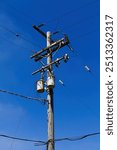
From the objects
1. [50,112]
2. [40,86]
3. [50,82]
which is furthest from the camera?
[40,86]

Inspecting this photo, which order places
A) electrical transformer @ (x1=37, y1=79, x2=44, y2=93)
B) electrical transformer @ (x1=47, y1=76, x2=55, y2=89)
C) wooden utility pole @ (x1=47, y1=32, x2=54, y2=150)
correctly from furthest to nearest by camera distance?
electrical transformer @ (x1=37, y1=79, x2=44, y2=93), electrical transformer @ (x1=47, y1=76, x2=55, y2=89), wooden utility pole @ (x1=47, y1=32, x2=54, y2=150)

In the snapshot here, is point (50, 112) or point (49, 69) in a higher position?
point (49, 69)

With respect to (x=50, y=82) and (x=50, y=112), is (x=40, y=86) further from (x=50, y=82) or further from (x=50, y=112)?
(x=50, y=112)

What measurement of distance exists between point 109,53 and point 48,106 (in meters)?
3.02

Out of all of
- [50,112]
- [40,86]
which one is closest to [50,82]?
[40,86]

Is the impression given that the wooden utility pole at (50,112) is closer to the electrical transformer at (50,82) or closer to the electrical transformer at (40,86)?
the electrical transformer at (50,82)

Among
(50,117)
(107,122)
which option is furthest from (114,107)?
(50,117)

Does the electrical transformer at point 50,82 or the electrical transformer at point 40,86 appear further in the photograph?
the electrical transformer at point 40,86

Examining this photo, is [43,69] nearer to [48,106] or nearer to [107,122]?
[48,106]

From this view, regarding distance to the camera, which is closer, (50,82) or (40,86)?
(50,82)

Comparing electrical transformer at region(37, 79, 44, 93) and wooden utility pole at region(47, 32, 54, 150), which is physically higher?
electrical transformer at region(37, 79, 44, 93)

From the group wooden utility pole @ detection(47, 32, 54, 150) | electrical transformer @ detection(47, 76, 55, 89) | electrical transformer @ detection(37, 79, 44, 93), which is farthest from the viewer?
electrical transformer @ detection(37, 79, 44, 93)

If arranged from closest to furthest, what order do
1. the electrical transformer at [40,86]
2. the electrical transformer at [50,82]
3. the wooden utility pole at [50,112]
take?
the wooden utility pole at [50,112] → the electrical transformer at [50,82] → the electrical transformer at [40,86]

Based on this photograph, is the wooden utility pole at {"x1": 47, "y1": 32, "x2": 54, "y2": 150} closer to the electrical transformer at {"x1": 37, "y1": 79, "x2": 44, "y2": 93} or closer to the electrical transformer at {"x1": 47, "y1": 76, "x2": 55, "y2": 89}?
the electrical transformer at {"x1": 47, "y1": 76, "x2": 55, "y2": 89}
